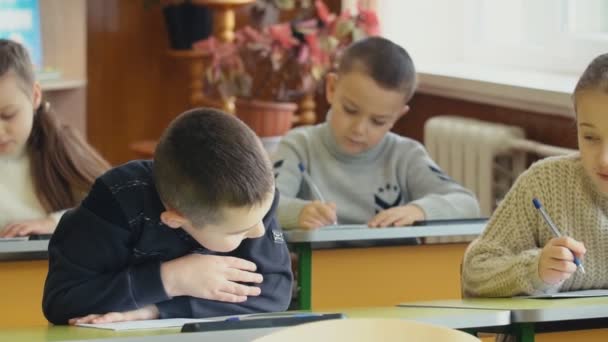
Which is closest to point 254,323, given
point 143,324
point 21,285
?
point 143,324

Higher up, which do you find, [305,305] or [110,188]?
[110,188]

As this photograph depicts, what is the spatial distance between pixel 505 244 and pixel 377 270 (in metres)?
0.50

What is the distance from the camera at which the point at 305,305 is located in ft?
8.75

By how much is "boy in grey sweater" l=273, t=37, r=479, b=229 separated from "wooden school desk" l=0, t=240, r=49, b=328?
0.70 meters

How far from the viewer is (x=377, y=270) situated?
8.89 ft

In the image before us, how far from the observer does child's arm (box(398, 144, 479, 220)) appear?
9.89ft

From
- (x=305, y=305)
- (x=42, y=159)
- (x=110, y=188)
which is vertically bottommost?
Result: (x=305, y=305)

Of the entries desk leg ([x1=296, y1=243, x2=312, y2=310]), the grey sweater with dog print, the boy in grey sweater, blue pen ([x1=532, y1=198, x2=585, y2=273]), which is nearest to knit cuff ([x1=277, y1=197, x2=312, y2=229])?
the boy in grey sweater

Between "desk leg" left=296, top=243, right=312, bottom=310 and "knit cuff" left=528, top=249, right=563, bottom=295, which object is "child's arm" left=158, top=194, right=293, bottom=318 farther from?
"desk leg" left=296, top=243, right=312, bottom=310

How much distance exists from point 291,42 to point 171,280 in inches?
91.4

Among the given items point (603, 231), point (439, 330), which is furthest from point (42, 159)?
point (439, 330)

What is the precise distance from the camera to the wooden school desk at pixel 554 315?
1754 millimetres

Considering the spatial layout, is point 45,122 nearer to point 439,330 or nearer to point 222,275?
point 222,275

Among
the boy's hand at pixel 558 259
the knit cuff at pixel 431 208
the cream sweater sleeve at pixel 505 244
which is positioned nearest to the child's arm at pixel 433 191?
the knit cuff at pixel 431 208
